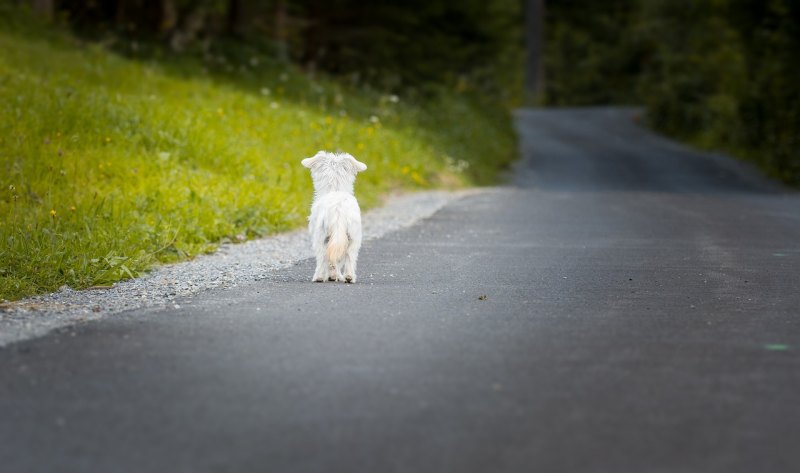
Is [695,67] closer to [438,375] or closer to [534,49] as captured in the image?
[534,49]

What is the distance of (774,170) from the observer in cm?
3384

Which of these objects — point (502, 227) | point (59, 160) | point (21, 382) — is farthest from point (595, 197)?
point (21, 382)

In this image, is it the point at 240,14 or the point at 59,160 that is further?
the point at 240,14

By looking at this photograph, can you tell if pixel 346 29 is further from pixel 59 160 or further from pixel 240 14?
pixel 59 160

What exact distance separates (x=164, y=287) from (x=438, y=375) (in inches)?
182

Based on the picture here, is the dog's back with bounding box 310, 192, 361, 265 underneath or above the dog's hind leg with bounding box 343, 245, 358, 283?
above

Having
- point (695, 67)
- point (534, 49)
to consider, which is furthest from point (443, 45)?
point (534, 49)

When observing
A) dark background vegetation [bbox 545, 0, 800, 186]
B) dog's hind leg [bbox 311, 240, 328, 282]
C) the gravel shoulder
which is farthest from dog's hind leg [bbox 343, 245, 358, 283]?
dark background vegetation [bbox 545, 0, 800, 186]

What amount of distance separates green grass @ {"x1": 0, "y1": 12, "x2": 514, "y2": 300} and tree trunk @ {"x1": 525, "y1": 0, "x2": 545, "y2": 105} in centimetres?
3293

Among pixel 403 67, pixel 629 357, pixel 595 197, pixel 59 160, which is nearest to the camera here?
pixel 629 357

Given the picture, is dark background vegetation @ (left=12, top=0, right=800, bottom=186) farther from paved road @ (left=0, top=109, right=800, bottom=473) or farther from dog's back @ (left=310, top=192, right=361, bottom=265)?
paved road @ (left=0, top=109, right=800, bottom=473)

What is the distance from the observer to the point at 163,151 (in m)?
18.8

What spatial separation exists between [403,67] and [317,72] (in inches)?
128

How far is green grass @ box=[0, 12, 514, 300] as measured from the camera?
12.7 m
